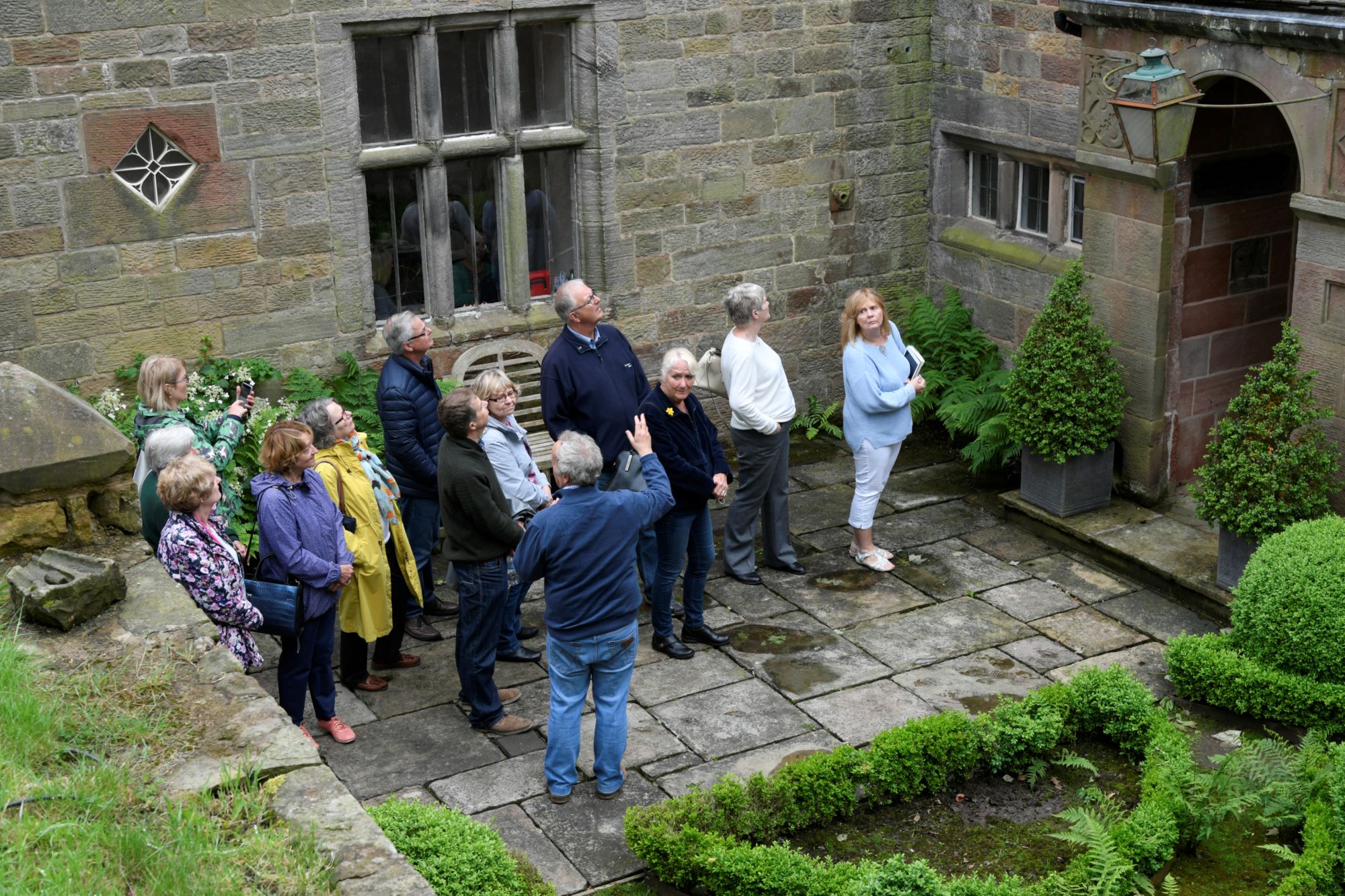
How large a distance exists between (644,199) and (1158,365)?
12.5 feet

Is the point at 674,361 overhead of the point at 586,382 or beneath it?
overhead

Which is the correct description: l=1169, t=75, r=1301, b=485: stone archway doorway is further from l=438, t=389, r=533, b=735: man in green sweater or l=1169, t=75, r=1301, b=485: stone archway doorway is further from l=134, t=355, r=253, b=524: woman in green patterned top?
l=134, t=355, r=253, b=524: woman in green patterned top

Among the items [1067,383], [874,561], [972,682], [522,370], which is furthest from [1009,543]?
[522,370]

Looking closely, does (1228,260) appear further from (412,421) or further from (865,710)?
(412,421)

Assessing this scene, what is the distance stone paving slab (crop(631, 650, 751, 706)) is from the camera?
312 inches

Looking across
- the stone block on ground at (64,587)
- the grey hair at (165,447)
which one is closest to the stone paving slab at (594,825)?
the stone block on ground at (64,587)

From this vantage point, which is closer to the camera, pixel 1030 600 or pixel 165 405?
pixel 165 405

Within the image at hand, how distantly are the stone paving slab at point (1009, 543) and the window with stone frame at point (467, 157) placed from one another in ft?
11.7

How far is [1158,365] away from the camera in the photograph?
9758 millimetres

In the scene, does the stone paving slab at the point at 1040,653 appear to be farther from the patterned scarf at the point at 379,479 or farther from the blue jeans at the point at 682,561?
the patterned scarf at the point at 379,479

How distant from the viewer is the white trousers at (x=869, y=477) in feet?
31.1

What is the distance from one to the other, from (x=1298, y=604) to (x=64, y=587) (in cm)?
561

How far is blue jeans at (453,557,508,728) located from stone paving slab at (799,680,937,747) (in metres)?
1.63

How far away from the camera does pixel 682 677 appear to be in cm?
813
